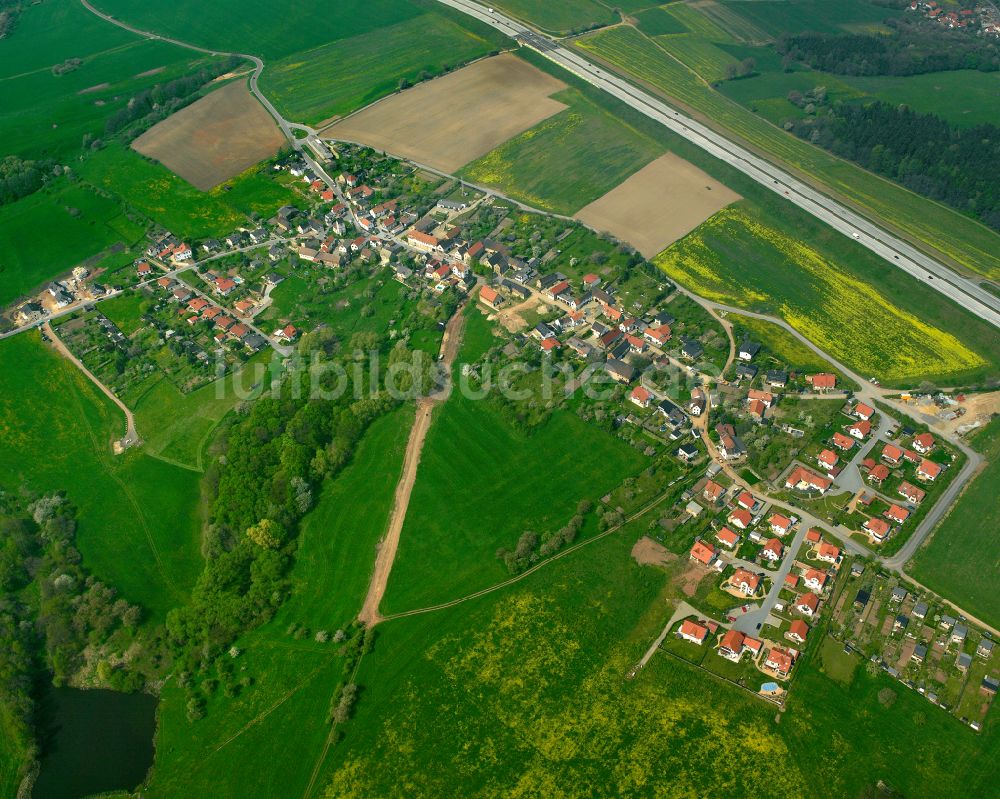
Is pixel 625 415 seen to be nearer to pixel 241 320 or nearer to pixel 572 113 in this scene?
pixel 241 320

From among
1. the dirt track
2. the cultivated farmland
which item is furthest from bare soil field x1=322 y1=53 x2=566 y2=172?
the dirt track

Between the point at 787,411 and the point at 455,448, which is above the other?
the point at 787,411

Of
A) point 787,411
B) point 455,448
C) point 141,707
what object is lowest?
point 141,707

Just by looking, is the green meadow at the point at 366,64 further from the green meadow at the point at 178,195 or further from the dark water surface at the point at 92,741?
the dark water surface at the point at 92,741

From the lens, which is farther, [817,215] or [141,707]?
[817,215]

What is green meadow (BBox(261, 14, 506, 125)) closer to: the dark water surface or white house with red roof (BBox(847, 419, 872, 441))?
white house with red roof (BBox(847, 419, 872, 441))

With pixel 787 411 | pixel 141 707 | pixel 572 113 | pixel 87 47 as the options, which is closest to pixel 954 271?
pixel 787 411
